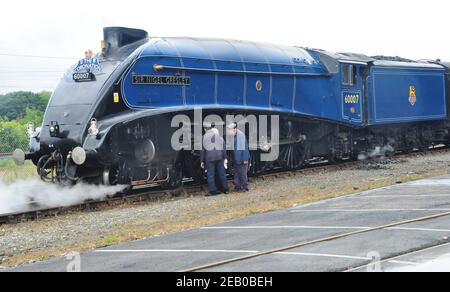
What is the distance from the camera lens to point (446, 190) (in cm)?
1295

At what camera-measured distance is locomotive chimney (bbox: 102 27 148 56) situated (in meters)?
14.6

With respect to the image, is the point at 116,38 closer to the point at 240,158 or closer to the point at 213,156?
the point at 213,156

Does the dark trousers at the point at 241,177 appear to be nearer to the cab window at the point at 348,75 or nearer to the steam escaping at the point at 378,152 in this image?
the cab window at the point at 348,75

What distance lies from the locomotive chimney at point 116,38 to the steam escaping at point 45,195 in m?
3.21

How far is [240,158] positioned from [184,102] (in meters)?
1.91

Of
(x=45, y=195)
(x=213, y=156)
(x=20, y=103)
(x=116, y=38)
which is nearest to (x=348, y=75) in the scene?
(x=213, y=156)

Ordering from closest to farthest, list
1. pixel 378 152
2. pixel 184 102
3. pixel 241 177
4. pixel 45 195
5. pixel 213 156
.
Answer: pixel 45 195 → pixel 213 156 → pixel 184 102 → pixel 241 177 → pixel 378 152

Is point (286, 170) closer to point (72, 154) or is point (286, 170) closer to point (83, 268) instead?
point (72, 154)

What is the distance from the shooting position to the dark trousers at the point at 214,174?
14.8m

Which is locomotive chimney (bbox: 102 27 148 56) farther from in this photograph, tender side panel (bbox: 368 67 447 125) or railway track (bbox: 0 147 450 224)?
tender side panel (bbox: 368 67 447 125)

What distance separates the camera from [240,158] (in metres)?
15.1

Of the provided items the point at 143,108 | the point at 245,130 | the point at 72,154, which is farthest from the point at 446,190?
the point at 72,154

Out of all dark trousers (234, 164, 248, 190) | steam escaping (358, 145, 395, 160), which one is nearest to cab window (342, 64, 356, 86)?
steam escaping (358, 145, 395, 160)
